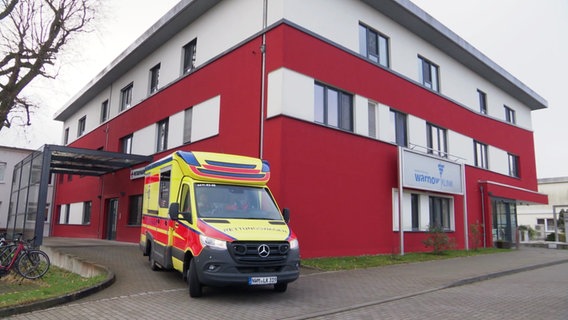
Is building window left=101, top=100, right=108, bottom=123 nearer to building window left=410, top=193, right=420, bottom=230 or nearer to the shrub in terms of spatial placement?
building window left=410, top=193, right=420, bottom=230

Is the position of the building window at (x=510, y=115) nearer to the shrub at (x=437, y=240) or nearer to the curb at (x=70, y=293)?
the shrub at (x=437, y=240)

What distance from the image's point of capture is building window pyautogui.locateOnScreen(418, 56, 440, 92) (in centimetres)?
2037

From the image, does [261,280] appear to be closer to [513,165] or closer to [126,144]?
[126,144]

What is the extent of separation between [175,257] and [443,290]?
5.85 meters

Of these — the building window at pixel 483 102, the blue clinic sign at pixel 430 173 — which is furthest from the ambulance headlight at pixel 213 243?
the building window at pixel 483 102

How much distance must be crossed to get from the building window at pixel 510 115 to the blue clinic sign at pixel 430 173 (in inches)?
436

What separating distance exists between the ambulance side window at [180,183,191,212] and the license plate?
2.10 metres

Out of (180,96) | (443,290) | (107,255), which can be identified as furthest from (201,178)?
(180,96)

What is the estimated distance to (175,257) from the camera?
9.06m

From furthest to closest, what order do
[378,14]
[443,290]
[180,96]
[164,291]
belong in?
[180,96] → [378,14] → [443,290] → [164,291]

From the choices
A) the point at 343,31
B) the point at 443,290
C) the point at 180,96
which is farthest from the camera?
the point at 180,96

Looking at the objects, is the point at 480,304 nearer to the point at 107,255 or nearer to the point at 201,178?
the point at 201,178

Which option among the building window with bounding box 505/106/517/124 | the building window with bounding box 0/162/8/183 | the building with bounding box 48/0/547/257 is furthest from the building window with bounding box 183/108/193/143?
the building window with bounding box 0/162/8/183

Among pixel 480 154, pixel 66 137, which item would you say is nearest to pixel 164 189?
pixel 480 154
